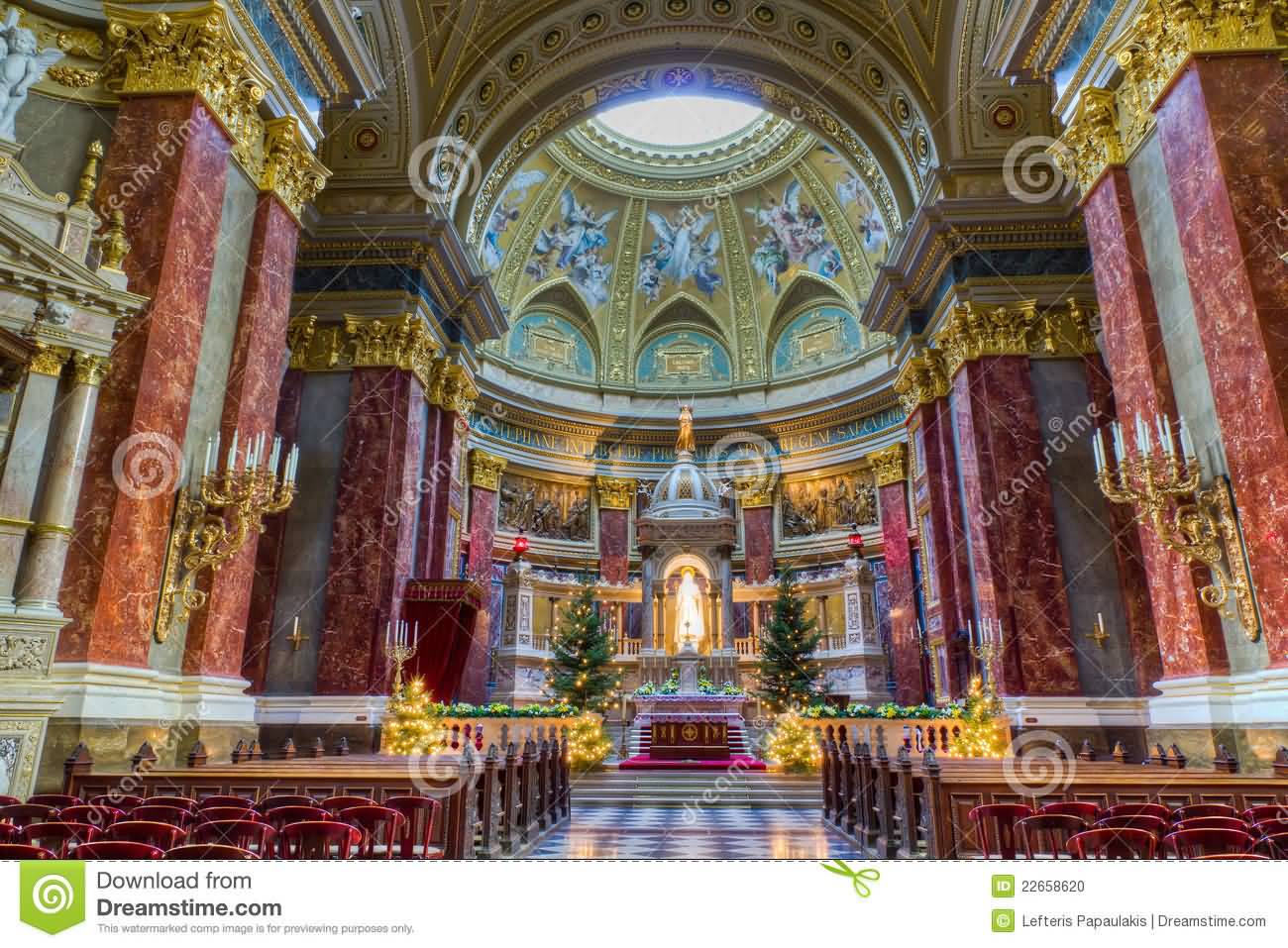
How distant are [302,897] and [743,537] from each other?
2446 centimetres

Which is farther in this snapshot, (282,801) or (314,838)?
(282,801)

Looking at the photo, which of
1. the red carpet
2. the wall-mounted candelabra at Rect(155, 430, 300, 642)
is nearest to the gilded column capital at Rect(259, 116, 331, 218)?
the wall-mounted candelabra at Rect(155, 430, 300, 642)

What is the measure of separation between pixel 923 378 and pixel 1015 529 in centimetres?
478

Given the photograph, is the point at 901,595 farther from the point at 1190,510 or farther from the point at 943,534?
the point at 1190,510

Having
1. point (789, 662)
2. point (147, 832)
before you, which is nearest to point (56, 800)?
point (147, 832)

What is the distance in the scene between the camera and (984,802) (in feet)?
21.6

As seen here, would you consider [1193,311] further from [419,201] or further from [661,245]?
[661,245]

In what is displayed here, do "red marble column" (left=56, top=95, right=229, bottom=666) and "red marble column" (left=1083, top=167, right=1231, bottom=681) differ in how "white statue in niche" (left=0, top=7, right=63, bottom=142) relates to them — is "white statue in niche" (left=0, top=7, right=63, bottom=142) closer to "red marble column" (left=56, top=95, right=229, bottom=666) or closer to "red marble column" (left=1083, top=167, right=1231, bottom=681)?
"red marble column" (left=56, top=95, right=229, bottom=666)

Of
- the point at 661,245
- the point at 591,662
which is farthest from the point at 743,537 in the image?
the point at 661,245

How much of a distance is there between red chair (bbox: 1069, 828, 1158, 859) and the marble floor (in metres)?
3.96

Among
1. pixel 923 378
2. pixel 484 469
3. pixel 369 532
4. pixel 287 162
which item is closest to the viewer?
pixel 287 162

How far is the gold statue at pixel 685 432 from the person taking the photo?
86.2ft

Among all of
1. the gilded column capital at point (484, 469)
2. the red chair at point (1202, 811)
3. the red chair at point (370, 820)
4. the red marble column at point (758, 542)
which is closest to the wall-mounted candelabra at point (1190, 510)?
the red chair at point (1202, 811)

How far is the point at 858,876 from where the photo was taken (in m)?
3.42
